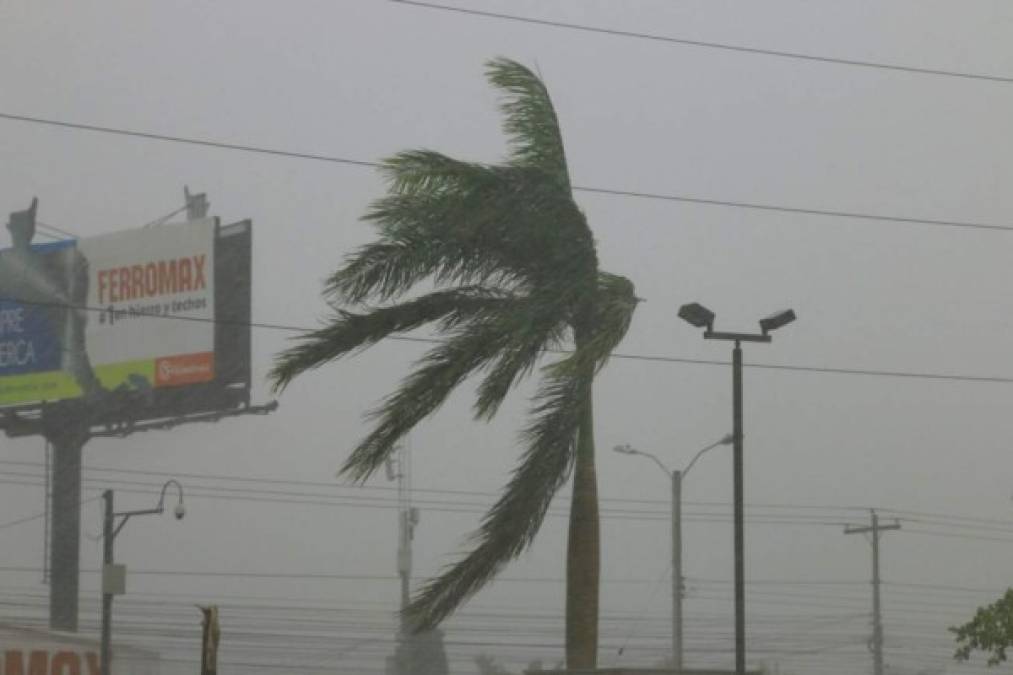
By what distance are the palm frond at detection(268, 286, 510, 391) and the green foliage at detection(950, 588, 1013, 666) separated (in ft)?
25.8

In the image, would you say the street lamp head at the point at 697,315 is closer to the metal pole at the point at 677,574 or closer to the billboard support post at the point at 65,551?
the metal pole at the point at 677,574

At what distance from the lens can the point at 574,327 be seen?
18.7 m

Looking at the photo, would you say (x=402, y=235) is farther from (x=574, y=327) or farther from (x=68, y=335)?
(x=68, y=335)

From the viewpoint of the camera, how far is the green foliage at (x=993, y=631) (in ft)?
72.1

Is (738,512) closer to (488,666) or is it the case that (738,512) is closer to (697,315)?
(697,315)

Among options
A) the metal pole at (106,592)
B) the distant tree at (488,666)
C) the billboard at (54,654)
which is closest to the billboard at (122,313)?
the metal pole at (106,592)

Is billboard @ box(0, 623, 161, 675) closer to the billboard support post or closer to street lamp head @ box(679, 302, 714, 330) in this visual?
the billboard support post

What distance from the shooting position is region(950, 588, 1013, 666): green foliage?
866 inches

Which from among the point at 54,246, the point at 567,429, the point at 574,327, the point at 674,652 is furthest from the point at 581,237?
the point at 54,246

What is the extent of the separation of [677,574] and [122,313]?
13.5m

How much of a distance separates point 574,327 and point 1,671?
22.2 metres

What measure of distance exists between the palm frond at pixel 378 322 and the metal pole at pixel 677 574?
637 inches

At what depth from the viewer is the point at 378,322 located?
18.8m

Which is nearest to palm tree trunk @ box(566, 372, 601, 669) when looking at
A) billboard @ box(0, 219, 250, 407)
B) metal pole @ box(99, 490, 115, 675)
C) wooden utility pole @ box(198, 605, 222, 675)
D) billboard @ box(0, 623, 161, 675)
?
wooden utility pole @ box(198, 605, 222, 675)
